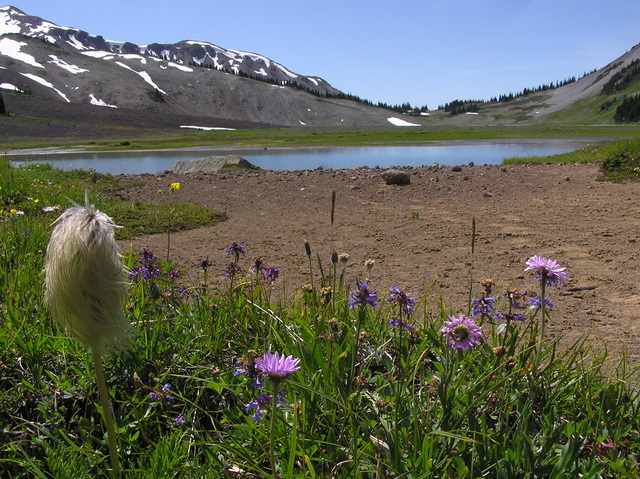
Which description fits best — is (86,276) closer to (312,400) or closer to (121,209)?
(312,400)

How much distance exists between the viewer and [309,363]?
242 centimetres

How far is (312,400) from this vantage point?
2139 millimetres

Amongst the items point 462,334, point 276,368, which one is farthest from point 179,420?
point 462,334

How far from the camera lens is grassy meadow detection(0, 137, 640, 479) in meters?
1.90

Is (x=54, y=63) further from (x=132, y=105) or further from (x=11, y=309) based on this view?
(x=11, y=309)

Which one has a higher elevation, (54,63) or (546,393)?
(54,63)

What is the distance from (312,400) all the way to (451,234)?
6.44 meters

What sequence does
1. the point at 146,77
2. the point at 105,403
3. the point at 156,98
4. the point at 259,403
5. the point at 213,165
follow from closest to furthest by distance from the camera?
the point at 105,403
the point at 259,403
the point at 213,165
the point at 156,98
the point at 146,77

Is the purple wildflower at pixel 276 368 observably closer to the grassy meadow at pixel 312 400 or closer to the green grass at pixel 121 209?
the grassy meadow at pixel 312 400

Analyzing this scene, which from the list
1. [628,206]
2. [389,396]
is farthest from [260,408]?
[628,206]

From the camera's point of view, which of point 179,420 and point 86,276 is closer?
point 86,276

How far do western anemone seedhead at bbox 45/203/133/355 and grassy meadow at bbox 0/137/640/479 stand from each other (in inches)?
18.0

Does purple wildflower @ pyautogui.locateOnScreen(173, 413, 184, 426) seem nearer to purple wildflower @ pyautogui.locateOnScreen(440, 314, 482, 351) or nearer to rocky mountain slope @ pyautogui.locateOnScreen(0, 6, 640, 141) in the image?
purple wildflower @ pyautogui.locateOnScreen(440, 314, 482, 351)

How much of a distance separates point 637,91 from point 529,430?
680ft
